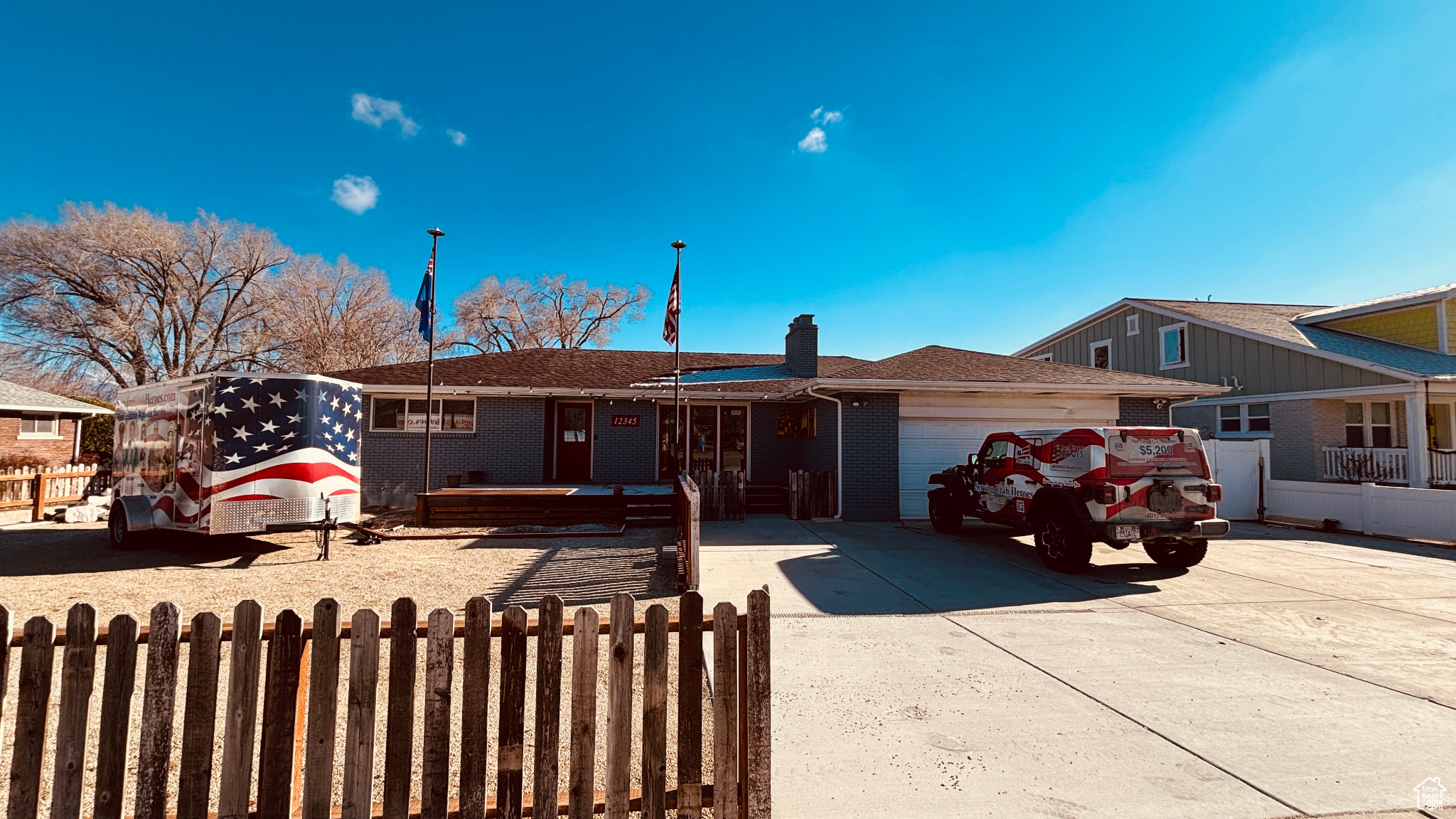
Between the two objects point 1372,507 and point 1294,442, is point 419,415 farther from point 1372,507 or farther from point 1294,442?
point 1294,442

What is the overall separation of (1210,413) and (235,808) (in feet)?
74.9

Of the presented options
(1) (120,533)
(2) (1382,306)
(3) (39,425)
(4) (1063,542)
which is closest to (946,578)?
(4) (1063,542)

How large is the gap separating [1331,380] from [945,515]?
11821 mm

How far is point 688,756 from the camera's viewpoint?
2545 millimetres

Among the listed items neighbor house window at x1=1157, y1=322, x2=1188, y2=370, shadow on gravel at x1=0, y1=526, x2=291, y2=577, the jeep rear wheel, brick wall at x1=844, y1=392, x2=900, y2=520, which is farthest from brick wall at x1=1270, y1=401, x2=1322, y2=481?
shadow on gravel at x1=0, y1=526, x2=291, y2=577

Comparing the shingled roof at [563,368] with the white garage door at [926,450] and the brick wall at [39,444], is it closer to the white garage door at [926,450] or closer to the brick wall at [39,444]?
the white garage door at [926,450]

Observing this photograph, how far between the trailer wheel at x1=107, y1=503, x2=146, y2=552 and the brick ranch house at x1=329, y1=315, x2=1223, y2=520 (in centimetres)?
479

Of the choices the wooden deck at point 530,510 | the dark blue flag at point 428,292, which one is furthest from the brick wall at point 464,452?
the dark blue flag at point 428,292

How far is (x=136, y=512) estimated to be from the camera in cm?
912

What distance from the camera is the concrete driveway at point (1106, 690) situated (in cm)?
302

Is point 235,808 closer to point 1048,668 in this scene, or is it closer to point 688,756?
point 688,756

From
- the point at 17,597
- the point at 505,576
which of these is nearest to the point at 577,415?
the point at 505,576

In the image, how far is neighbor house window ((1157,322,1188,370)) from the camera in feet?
62.7

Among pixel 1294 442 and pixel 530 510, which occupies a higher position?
pixel 1294 442
